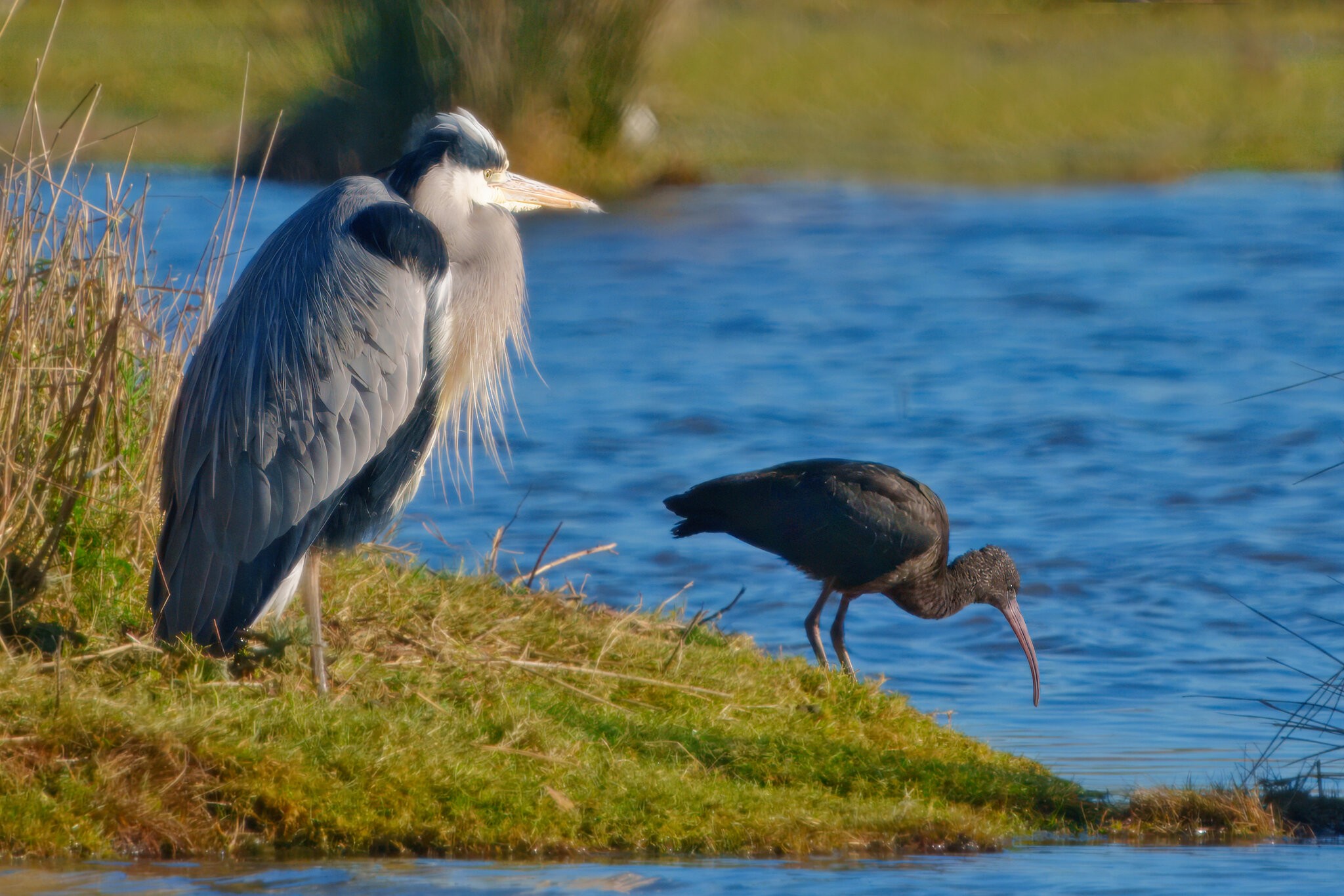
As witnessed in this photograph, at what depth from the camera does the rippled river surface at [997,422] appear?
7055 millimetres

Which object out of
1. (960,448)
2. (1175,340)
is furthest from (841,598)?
(1175,340)

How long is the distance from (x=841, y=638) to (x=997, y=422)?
196 inches

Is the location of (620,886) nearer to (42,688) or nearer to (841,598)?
(42,688)

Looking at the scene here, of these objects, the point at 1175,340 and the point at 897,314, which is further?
the point at 897,314

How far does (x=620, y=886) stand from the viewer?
3881mm

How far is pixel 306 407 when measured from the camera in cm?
495

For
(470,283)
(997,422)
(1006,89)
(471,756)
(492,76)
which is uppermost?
(1006,89)

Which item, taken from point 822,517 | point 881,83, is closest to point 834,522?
point 822,517

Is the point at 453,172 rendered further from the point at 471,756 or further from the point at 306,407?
the point at 471,756

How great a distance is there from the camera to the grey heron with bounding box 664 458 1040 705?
21.4 ft

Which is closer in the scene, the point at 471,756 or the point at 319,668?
the point at 471,756

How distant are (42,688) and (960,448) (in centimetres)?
Answer: 716

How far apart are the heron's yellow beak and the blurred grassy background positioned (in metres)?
11.7

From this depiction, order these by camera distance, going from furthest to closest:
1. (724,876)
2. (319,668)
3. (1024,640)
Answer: (1024,640) → (319,668) → (724,876)
